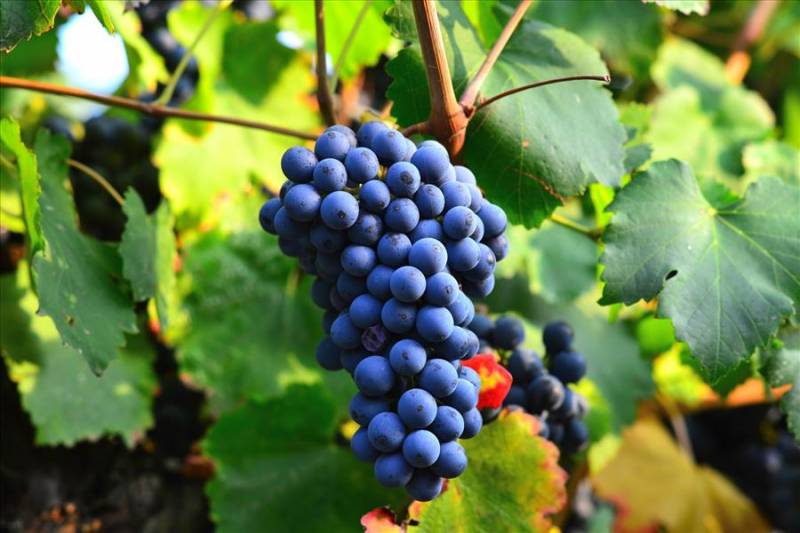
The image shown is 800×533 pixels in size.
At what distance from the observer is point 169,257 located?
4.31 ft

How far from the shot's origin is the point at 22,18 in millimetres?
920

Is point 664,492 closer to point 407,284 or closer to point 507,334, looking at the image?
point 507,334

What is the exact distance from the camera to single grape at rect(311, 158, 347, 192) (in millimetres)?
915

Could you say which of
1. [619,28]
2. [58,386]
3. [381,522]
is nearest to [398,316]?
[381,522]

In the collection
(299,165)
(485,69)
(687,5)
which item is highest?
(687,5)

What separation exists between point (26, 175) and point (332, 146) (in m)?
0.41

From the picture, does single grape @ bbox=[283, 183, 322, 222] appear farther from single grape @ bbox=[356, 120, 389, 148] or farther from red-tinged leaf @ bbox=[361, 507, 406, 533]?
red-tinged leaf @ bbox=[361, 507, 406, 533]

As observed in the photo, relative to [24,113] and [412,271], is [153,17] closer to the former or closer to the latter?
[24,113]

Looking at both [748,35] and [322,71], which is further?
[748,35]

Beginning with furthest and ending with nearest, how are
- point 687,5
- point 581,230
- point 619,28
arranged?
point 619,28, point 581,230, point 687,5

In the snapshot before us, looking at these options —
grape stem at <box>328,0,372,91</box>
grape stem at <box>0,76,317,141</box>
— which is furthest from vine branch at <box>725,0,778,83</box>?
grape stem at <box>0,76,317,141</box>

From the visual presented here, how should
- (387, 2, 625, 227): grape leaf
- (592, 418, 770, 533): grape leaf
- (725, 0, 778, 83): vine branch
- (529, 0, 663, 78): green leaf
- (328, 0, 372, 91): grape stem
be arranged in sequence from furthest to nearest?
(725, 0, 778, 83): vine branch → (592, 418, 770, 533): grape leaf → (529, 0, 663, 78): green leaf → (328, 0, 372, 91): grape stem → (387, 2, 625, 227): grape leaf

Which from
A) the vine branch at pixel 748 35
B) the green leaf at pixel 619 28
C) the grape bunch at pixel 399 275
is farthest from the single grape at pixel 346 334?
the vine branch at pixel 748 35

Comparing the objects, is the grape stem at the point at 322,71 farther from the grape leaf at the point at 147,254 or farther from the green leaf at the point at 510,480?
the green leaf at the point at 510,480
